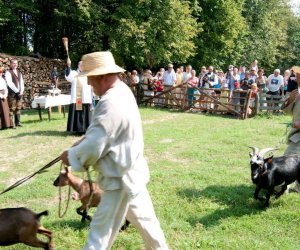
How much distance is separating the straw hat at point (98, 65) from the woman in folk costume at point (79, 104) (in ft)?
24.9

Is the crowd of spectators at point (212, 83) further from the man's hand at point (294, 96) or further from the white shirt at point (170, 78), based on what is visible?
the man's hand at point (294, 96)

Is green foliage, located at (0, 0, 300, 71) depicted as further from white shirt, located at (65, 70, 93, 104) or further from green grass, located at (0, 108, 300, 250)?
white shirt, located at (65, 70, 93, 104)

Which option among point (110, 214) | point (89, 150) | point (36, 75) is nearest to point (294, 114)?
point (110, 214)

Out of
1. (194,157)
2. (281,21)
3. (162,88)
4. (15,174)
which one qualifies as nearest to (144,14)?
(162,88)

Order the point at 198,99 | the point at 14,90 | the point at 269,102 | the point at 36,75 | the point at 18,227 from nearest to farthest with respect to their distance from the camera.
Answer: the point at 18,227, the point at 14,90, the point at 269,102, the point at 198,99, the point at 36,75

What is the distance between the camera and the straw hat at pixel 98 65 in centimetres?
353

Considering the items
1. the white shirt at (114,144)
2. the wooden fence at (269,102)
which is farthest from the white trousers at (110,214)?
the wooden fence at (269,102)

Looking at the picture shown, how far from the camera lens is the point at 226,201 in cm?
624

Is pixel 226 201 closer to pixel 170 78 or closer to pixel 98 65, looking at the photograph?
Result: pixel 98 65

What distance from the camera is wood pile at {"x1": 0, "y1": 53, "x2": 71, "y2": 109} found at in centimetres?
1886

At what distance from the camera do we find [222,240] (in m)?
4.95

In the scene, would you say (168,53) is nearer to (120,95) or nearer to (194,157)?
(194,157)

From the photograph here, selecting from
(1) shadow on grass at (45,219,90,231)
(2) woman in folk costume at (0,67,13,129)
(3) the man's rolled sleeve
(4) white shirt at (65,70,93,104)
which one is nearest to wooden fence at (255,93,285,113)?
(4) white shirt at (65,70,93,104)

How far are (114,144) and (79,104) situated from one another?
318 inches
